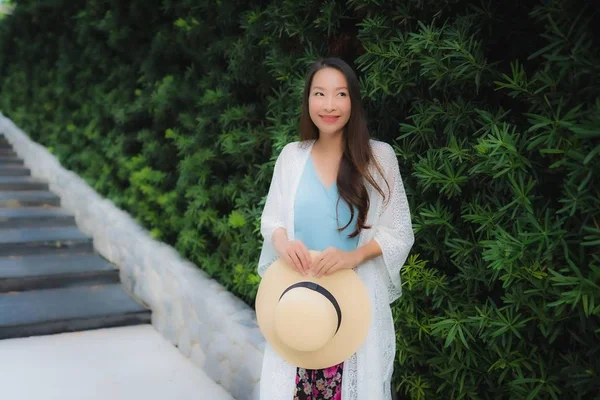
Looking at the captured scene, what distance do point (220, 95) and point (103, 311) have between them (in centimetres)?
181

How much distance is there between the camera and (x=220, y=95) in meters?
3.54

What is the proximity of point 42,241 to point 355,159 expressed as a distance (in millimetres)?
4091

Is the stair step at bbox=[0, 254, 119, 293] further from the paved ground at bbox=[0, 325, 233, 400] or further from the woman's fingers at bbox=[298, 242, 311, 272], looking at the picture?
the woman's fingers at bbox=[298, 242, 311, 272]

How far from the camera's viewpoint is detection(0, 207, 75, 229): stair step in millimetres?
5477

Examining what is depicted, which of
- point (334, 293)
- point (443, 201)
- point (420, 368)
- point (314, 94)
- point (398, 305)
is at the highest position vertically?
point (314, 94)

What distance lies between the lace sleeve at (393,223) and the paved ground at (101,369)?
1783 millimetres

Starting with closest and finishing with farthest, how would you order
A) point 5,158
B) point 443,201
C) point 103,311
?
point 443,201 < point 103,311 < point 5,158

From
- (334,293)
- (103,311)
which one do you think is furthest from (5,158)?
(334,293)

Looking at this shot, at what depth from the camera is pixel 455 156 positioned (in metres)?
1.98

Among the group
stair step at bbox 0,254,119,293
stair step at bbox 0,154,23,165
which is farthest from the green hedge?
stair step at bbox 0,154,23,165

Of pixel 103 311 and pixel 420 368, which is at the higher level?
pixel 420 368

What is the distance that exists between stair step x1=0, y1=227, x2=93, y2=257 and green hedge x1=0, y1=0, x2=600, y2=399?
1.72 metres

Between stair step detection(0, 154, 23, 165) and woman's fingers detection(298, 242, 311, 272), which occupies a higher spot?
woman's fingers detection(298, 242, 311, 272)

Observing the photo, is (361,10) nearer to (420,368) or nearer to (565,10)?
(565,10)
